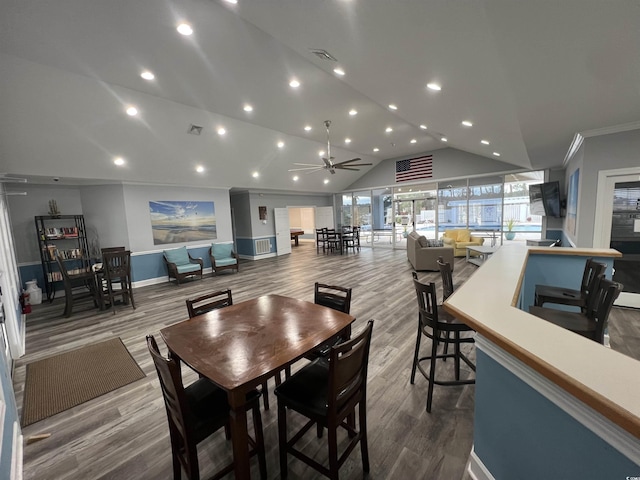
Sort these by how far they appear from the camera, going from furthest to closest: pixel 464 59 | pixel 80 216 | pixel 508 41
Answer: pixel 80 216 → pixel 464 59 → pixel 508 41

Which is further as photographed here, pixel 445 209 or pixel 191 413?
pixel 445 209

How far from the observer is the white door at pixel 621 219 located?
3662 mm

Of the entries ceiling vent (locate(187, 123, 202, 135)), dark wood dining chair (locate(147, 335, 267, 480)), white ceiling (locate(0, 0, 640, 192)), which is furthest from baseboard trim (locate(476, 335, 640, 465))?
ceiling vent (locate(187, 123, 202, 135))

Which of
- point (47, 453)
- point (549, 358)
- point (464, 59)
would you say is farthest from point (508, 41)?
point (47, 453)

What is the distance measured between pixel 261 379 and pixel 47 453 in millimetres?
1888

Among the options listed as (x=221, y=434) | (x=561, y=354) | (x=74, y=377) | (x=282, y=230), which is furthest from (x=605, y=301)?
(x=282, y=230)

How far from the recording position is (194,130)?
5.27 m

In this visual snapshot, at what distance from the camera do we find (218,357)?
4.94 feet

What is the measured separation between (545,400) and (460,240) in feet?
27.1

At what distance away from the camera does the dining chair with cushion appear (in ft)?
23.9

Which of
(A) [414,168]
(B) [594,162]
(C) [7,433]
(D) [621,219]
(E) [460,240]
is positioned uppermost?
(A) [414,168]

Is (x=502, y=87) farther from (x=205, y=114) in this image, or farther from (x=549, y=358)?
(x=205, y=114)

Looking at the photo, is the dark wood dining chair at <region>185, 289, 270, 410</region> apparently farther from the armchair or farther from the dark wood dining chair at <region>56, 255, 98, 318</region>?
the armchair

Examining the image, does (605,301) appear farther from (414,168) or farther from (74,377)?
(414,168)
